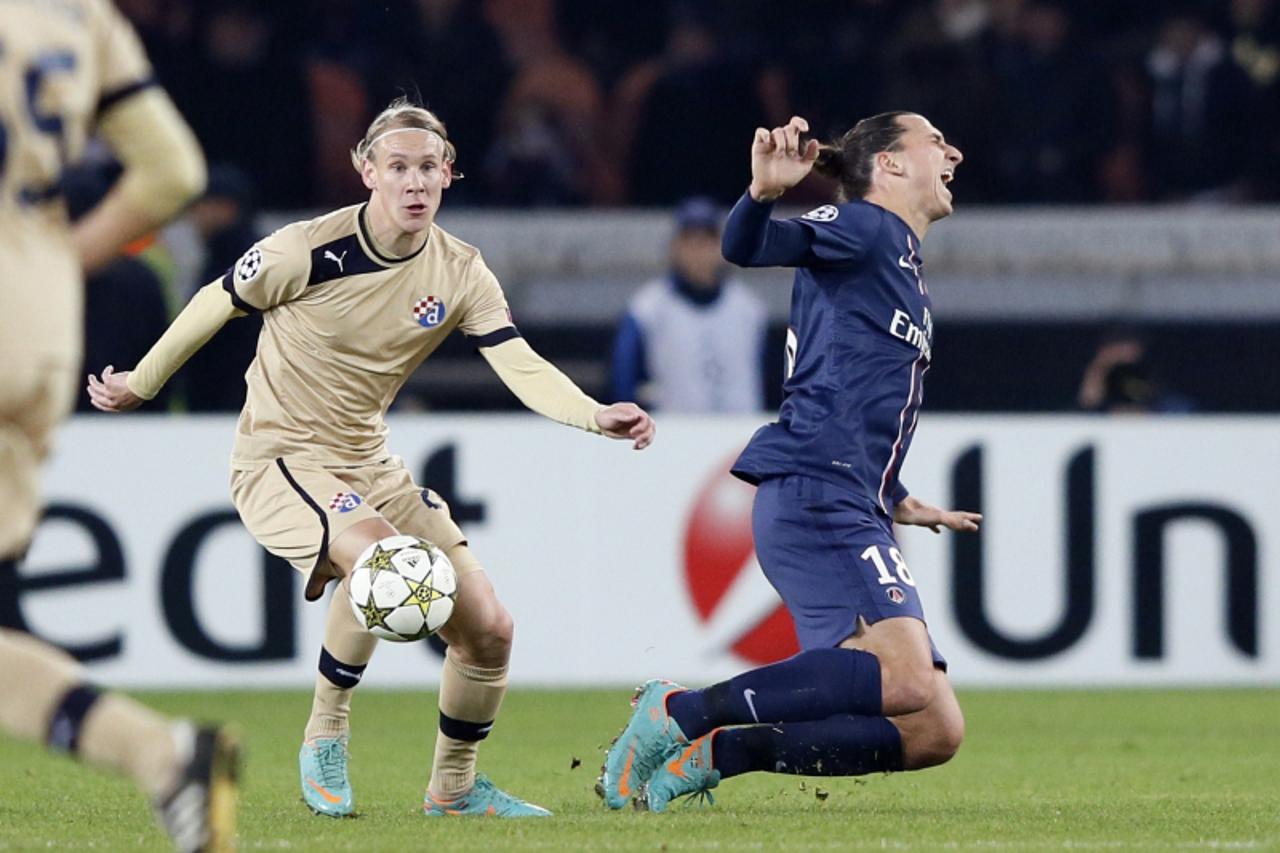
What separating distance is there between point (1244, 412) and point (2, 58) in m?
10.1

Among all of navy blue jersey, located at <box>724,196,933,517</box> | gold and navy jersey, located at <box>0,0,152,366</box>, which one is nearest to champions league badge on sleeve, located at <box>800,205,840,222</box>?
navy blue jersey, located at <box>724,196,933,517</box>

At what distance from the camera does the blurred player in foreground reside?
436 centimetres

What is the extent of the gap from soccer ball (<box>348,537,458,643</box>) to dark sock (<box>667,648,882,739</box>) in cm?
74

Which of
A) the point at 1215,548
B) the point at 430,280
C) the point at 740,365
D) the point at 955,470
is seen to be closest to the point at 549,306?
the point at 740,365

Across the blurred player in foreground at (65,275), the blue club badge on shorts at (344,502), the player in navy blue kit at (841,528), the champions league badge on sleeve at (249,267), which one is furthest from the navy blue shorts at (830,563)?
the blurred player in foreground at (65,275)

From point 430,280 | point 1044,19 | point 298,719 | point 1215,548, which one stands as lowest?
point 298,719

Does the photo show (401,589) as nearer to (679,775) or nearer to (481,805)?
(481,805)

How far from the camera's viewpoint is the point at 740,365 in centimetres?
1189

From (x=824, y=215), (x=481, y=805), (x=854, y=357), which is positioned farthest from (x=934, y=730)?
(x=824, y=215)

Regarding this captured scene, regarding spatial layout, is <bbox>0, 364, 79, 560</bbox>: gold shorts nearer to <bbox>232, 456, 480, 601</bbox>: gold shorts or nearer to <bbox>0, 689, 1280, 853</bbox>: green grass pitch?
<bbox>0, 689, 1280, 853</bbox>: green grass pitch

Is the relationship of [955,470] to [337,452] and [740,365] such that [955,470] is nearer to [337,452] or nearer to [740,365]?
[740,365]

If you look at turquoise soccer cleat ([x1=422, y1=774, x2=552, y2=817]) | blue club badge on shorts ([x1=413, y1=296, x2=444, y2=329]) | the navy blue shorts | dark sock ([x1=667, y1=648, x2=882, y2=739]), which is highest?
blue club badge on shorts ([x1=413, y1=296, x2=444, y2=329])

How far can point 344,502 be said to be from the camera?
6.51 meters

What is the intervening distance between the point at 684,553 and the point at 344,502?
4.68 m
